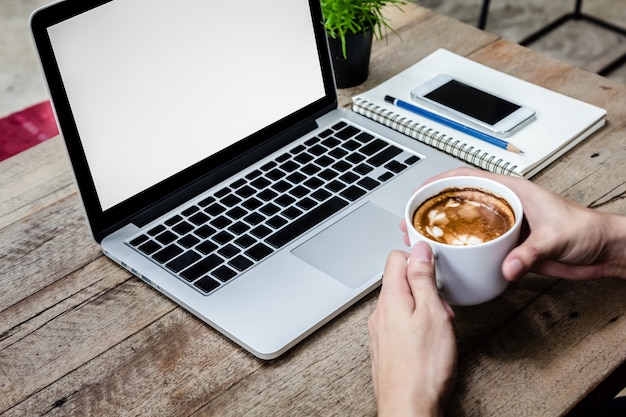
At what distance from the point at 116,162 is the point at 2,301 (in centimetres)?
22

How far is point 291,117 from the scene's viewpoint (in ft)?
3.77

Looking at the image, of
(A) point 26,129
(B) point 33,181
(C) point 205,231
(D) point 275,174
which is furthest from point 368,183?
(A) point 26,129

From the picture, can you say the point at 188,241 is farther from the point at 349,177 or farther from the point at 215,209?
the point at 349,177

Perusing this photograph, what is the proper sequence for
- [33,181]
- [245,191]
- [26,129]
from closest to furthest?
[245,191] < [33,181] < [26,129]

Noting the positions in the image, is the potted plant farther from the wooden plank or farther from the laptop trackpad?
the wooden plank

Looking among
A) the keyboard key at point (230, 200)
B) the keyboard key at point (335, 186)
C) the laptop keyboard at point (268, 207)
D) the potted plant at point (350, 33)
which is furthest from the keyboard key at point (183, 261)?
the potted plant at point (350, 33)

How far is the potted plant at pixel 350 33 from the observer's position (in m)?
1.19

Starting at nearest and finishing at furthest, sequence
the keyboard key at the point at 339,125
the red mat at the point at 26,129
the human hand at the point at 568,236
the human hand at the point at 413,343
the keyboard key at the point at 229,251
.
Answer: the human hand at the point at 413,343, the human hand at the point at 568,236, the keyboard key at the point at 229,251, the keyboard key at the point at 339,125, the red mat at the point at 26,129

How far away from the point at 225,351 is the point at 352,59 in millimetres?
588

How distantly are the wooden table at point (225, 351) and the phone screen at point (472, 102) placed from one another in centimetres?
16

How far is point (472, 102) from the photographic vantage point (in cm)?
118

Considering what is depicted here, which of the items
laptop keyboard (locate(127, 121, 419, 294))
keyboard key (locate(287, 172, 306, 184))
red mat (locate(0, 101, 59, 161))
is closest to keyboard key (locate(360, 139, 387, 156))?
laptop keyboard (locate(127, 121, 419, 294))

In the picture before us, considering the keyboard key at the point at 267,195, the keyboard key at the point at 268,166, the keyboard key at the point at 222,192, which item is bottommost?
the keyboard key at the point at 267,195

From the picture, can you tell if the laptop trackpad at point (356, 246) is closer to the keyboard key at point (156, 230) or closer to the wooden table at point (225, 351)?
the wooden table at point (225, 351)
